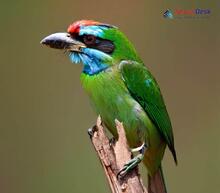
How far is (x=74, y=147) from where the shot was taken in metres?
4.46

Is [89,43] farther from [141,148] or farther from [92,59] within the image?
[141,148]

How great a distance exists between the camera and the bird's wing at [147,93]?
3541 millimetres

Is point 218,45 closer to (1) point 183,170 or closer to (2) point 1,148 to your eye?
(1) point 183,170

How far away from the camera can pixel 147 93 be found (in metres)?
3.62

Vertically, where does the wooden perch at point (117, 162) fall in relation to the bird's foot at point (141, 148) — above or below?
above

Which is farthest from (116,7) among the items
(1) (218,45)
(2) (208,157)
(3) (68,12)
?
(2) (208,157)

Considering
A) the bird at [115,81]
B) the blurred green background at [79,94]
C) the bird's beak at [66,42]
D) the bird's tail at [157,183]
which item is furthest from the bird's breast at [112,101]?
the blurred green background at [79,94]

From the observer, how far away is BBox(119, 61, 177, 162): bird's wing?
3.54 m

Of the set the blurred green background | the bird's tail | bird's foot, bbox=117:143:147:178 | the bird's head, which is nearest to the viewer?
bird's foot, bbox=117:143:147:178

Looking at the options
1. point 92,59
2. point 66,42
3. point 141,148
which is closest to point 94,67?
point 92,59

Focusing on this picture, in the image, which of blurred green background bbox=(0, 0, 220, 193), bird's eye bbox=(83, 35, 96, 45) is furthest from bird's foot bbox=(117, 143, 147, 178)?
blurred green background bbox=(0, 0, 220, 193)

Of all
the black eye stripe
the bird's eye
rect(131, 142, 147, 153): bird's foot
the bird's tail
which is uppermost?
the bird's eye

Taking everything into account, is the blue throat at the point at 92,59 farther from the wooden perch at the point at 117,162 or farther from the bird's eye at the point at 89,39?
the wooden perch at the point at 117,162

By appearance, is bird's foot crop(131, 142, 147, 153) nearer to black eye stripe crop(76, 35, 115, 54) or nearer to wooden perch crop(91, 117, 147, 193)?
wooden perch crop(91, 117, 147, 193)
